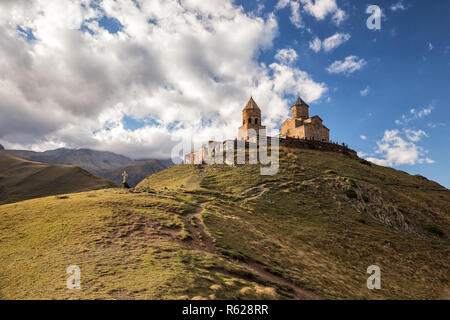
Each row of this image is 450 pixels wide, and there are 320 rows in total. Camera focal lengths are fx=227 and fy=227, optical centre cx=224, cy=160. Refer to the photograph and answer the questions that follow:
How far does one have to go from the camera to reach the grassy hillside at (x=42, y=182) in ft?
381

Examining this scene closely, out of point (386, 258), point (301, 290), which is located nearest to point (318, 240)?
point (386, 258)

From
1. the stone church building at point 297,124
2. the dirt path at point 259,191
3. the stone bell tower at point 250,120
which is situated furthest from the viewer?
the stone church building at point 297,124

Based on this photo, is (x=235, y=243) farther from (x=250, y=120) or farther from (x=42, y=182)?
(x=42, y=182)

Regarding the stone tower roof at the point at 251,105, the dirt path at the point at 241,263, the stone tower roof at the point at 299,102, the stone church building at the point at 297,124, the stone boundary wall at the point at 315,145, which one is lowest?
the dirt path at the point at 241,263

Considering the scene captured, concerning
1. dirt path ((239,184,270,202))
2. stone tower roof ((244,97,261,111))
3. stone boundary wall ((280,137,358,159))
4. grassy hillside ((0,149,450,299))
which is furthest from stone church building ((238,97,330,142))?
grassy hillside ((0,149,450,299))

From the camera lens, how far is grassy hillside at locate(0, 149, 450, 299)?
12328 mm

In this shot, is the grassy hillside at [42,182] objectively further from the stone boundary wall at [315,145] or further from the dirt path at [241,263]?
the dirt path at [241,263]

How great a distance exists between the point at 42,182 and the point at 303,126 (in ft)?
468

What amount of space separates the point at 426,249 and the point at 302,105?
59.0 metres

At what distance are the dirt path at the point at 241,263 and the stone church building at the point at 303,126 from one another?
59187 mm

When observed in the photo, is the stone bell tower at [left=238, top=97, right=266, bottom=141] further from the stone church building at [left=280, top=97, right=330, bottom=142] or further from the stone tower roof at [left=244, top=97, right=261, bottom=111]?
the stone church building at [left=280, top=97, right=330, bottom=142]

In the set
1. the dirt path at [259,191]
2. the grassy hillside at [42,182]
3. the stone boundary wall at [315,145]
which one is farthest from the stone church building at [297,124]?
the grassy hillside at [42,182]
